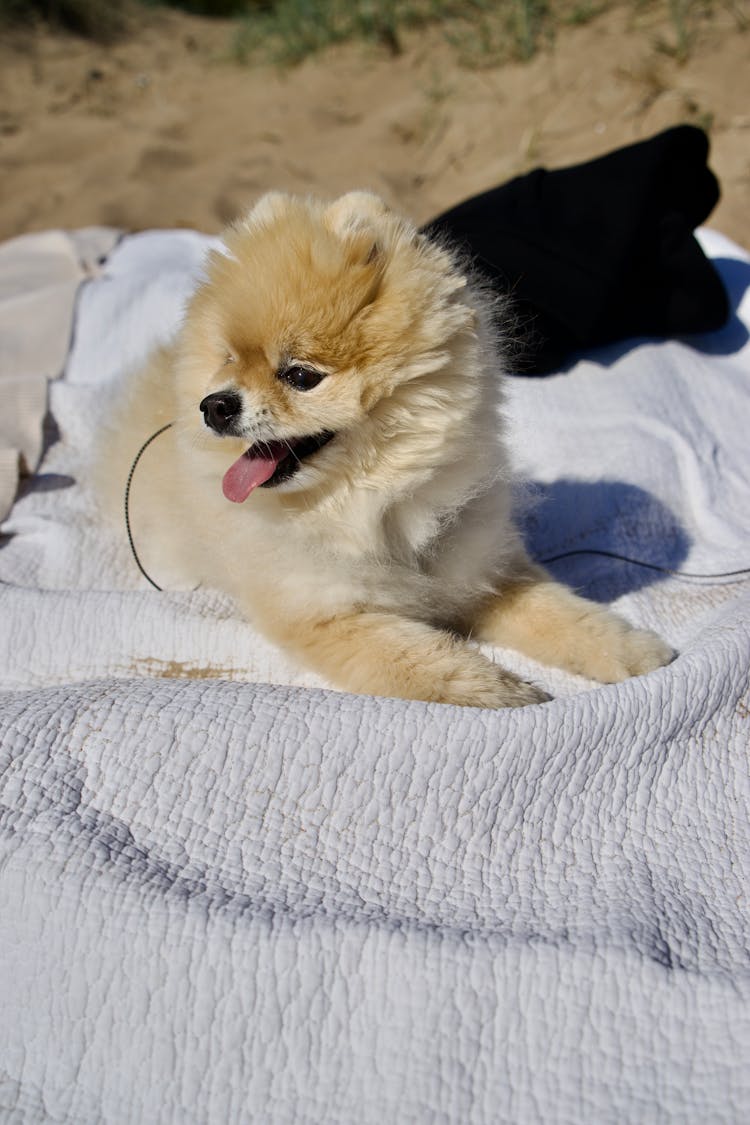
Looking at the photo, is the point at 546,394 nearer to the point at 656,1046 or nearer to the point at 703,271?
the point at 703,271

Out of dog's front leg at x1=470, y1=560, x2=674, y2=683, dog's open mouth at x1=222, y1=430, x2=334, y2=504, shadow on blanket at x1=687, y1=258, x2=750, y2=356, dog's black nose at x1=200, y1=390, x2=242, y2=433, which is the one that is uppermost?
dog's black nose at x1=200, y1=390, x2=242, y2=433

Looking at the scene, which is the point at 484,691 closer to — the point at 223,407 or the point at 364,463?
the point at 364,463

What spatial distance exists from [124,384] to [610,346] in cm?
172

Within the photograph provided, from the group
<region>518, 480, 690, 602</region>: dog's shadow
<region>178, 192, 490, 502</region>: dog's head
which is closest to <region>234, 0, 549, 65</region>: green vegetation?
<region>518, 480, 690, 602</region>: dog's shadow

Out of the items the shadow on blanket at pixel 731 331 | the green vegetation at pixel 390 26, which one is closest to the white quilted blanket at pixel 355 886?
the shadow on blanket at pixel 731 331

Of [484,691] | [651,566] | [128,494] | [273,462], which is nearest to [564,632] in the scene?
[484,691]

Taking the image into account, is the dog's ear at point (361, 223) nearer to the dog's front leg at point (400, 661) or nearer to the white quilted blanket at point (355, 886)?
the dog's front leg at point (400, 661)

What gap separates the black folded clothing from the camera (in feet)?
9.37

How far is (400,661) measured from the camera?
1703 millimetres

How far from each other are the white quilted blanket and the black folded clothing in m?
1.21

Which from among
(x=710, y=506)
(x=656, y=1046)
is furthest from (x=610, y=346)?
(x=656, y=1046)

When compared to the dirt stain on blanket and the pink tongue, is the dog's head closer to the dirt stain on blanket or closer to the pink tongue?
the pink tongue

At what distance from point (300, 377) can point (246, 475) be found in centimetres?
22

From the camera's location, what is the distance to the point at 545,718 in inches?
60.4
